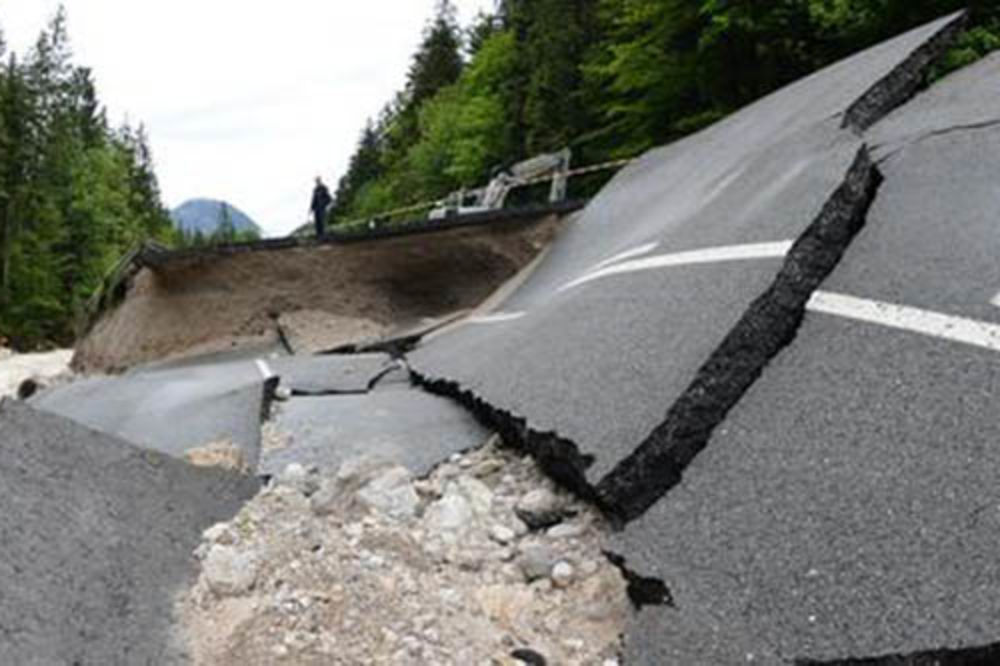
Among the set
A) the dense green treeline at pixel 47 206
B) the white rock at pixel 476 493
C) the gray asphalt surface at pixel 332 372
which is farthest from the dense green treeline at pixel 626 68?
the dense green treeline at pixel 47 206

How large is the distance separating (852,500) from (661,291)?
289 cm

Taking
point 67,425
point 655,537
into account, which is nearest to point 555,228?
point 67,425

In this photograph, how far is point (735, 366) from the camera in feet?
15.1

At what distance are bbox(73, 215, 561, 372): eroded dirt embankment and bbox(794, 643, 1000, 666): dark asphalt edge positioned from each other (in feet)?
34.3

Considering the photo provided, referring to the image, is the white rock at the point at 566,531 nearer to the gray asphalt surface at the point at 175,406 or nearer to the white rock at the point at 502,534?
the white rock at the point at 502,534

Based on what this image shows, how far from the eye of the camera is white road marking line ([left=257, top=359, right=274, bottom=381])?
30.0 ft

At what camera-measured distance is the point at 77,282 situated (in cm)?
6625

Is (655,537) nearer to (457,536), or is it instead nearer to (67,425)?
(457,536)

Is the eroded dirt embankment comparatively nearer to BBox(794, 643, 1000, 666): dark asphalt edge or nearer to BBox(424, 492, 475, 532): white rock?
BBox(424, 492, 475, 532): white rock

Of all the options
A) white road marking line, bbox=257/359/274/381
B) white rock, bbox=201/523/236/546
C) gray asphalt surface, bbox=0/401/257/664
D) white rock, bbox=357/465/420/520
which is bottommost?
white road marking line, bbox=257/359/274/381

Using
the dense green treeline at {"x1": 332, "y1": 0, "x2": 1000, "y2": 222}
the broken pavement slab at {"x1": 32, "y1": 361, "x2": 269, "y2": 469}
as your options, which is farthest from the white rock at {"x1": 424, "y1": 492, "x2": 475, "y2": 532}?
the dense green treeline at {"x1": 332, "y1": 0, "x2": 1000, "y2": 222}

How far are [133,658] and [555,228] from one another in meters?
9.82

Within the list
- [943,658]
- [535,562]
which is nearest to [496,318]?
[535,562]

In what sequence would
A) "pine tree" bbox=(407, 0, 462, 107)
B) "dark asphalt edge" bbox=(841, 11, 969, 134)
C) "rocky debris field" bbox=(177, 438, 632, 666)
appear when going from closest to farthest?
"rocky debris field" bbox=(177, 438, 632, 666), "dark asphalt edge" bbox=(841, 11, 969, 134), "pine tree" bbox=(407, 0, 462, 107)
